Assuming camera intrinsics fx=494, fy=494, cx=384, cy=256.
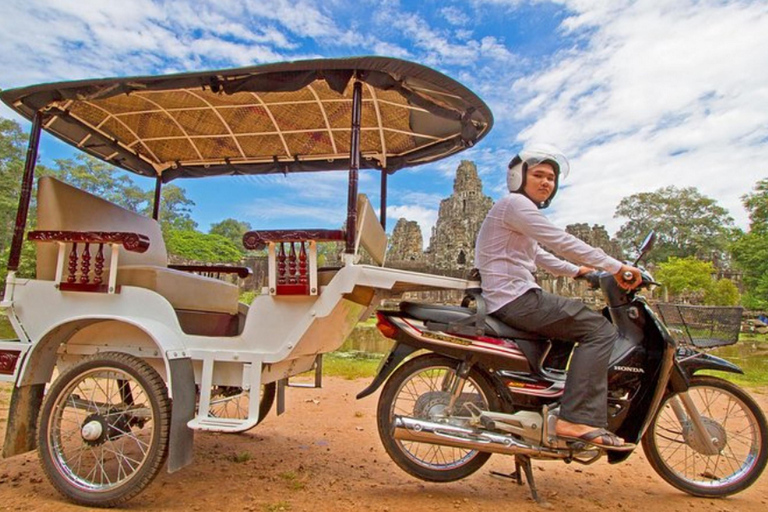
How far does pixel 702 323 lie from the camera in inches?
119

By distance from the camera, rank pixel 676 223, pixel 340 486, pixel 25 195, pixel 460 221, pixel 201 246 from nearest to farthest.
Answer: pixel 340 486 < pixel 25 195 < pixel 460 221 < pixel 201 246 < pixel 676 223

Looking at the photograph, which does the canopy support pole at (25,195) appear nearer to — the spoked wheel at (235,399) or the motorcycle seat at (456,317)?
the spoked wheel at (235,399)

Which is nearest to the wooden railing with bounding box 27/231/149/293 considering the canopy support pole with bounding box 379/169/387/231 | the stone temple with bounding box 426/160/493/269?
the canopy support pole with bounding box 379/169/387/231

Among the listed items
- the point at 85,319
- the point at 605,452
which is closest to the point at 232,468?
the point at 85,319

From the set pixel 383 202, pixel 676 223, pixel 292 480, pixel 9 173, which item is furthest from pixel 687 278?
pixel 9 173

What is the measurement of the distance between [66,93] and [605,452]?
12.8 ft

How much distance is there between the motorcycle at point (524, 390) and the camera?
8.68ft

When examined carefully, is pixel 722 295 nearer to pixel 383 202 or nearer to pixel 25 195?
pixel 383 202

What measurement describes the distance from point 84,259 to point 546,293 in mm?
2714

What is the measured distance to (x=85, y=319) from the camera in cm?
292

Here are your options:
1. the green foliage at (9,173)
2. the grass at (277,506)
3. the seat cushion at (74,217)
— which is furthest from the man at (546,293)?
the green foliage at (9,173)

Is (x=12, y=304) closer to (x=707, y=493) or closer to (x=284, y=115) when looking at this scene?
(x=284, y=115)

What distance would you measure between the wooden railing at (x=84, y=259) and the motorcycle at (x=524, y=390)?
1.60m

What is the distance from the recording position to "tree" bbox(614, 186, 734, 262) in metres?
44.3
